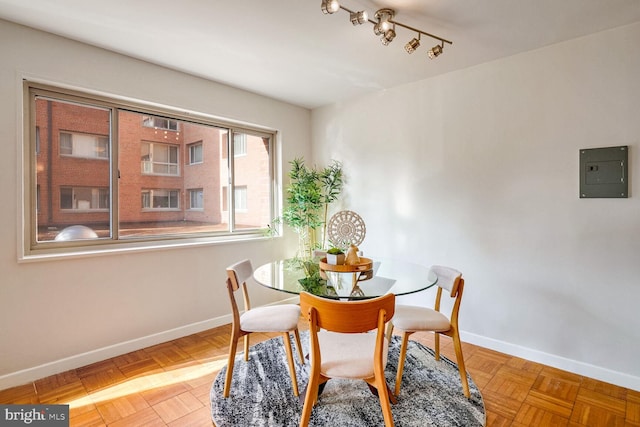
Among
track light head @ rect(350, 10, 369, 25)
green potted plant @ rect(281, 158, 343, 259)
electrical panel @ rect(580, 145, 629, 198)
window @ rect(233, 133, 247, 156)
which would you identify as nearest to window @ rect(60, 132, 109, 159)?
window @ rect(233, 133, 247, 156)

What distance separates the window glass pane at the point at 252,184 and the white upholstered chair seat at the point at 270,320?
1.69 m

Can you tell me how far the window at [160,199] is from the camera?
298cm

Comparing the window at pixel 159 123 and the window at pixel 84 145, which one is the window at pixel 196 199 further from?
the window at pixel 84 145

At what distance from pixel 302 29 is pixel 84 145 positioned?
2.00m

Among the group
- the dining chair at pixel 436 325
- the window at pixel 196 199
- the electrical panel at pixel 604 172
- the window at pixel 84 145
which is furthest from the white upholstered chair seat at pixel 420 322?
the window at pixel 84 145

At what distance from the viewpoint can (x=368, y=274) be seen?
7.70 feet

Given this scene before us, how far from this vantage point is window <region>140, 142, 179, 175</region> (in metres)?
2.97

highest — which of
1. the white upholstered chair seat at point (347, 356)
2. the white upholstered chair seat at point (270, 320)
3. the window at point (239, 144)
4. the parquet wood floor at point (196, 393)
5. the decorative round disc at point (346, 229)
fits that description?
the window at point (239, 144)

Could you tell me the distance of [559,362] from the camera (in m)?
2.49

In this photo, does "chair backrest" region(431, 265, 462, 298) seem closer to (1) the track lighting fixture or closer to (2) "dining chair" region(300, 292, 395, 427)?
(2) "dining chair" region(300, 292, 395, 427)

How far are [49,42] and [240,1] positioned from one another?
1.55m
